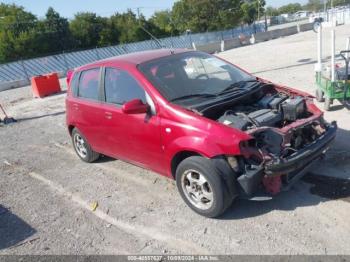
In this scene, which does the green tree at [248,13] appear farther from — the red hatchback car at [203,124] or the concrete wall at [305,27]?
the red hatchback car at [203,124]

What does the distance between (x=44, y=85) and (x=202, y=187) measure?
47.1 ft

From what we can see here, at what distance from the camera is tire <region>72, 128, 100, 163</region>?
6367 mm

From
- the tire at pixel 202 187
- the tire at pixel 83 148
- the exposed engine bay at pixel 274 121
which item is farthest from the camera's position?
the tire at pixel 83 148

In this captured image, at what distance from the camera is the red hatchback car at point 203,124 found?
3.97 m

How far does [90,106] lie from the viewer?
5.69 meters

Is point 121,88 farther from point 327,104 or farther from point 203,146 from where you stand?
point 327,104

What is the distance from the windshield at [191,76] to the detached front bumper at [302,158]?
1.25 metres

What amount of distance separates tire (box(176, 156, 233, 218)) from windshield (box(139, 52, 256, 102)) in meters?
0.89

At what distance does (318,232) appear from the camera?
12.4ft

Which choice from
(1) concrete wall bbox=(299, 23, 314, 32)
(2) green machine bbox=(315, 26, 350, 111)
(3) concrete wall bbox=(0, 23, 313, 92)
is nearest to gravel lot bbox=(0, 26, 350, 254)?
(2) green machine bbox=(315, 26, 350, 111)

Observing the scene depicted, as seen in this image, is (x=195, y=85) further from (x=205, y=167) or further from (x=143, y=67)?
(x=205, y=167)

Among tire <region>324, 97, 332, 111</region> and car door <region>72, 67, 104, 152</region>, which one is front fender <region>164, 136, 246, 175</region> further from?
tire <region>324, 97, 332, 111</region>

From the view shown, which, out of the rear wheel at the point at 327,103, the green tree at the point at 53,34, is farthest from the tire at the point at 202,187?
the green tree at the point at 53,34

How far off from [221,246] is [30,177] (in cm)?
405
